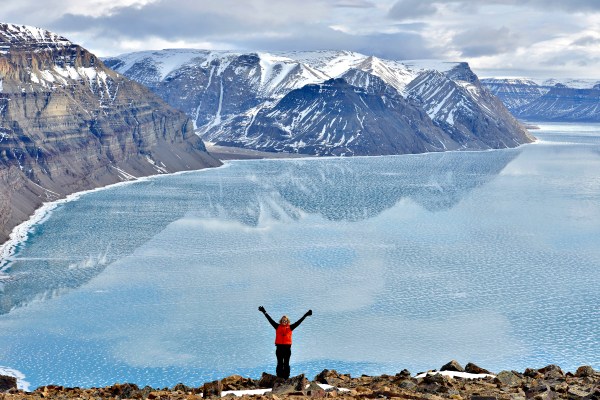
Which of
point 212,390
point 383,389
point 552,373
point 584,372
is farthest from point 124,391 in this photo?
point 584,372

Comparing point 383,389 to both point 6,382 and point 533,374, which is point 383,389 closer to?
point 533,374

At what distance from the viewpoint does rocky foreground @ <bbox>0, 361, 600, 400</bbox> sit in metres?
21.6

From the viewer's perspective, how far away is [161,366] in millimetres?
47875

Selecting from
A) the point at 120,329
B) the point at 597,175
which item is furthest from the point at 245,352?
the point at 597,175

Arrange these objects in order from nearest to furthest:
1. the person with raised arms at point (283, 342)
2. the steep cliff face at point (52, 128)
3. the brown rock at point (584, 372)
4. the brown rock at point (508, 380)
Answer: the person with raised arms at point (283, 342) < the brown rock at point (508, 380) < the brown rock at point (584, 372) < the steep cliff face at point (52, 128)

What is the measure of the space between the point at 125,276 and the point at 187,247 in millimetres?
15638

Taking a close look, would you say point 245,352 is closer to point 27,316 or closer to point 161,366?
point 161,366

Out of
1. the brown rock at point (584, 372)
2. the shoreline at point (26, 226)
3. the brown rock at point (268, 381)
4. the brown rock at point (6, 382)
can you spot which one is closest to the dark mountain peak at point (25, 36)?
the shoreline at point (26, 226)

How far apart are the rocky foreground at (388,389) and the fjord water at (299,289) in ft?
67.3

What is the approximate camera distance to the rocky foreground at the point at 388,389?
21.6m

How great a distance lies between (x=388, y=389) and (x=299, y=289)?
144 feet

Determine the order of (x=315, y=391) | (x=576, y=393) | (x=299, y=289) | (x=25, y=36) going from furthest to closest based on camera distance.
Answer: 1. (x=25, y=36)
2. (x=299, y=289)
3. (x=576, y=393)
4. (x=315, y=391)

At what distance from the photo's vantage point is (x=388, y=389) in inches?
884

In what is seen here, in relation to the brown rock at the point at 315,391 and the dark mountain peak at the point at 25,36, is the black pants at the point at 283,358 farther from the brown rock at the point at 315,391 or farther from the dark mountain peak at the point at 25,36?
the dark mountain peak at the point at 25,36
